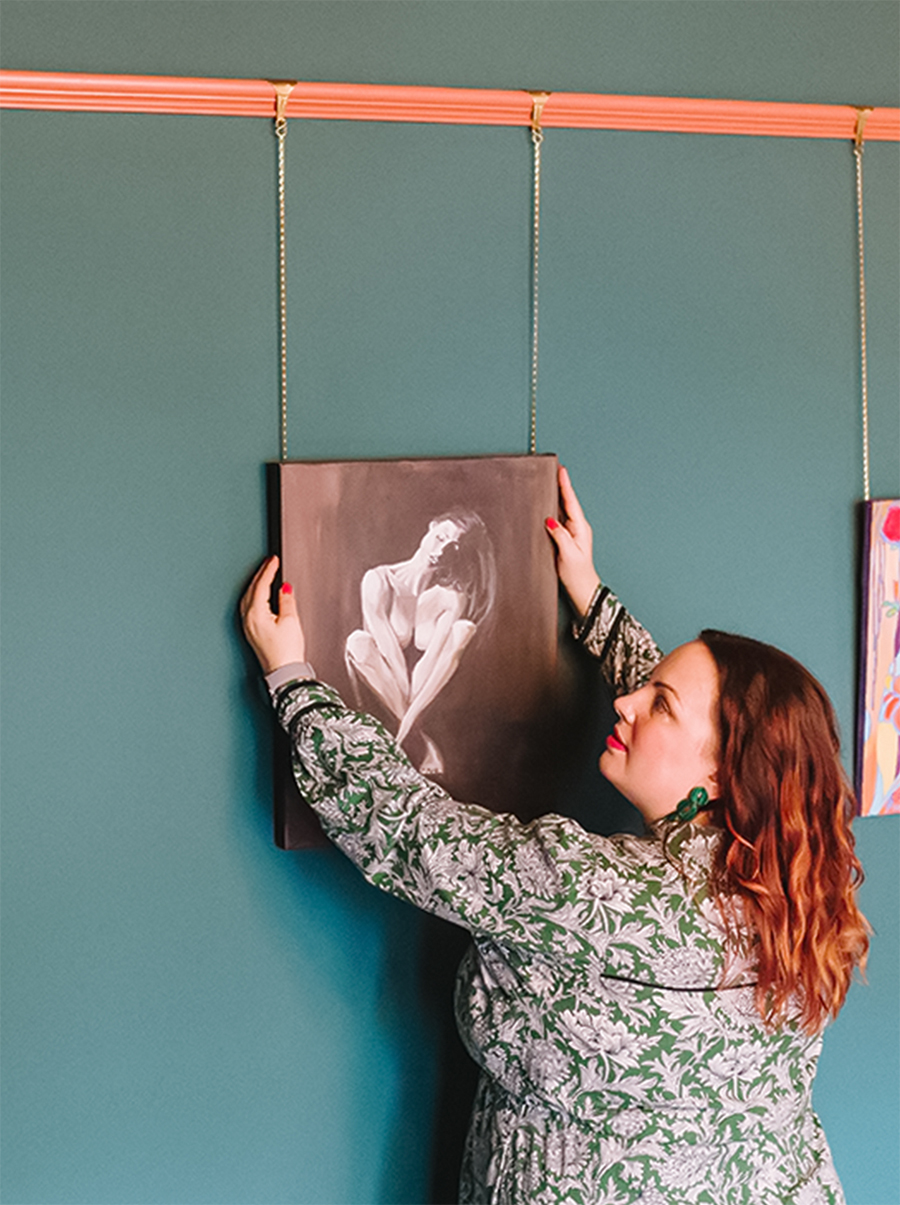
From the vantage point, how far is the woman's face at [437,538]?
5.88 ft

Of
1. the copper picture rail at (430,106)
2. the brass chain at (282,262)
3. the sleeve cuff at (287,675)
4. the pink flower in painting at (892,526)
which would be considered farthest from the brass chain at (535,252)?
the pink flower in painting at (892,526)

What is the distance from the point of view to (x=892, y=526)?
80.4 inches

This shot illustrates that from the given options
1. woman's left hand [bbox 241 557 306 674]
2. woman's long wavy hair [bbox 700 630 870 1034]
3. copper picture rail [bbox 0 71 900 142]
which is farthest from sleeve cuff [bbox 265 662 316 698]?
copper picture rail [bbox 0 71 900 142]

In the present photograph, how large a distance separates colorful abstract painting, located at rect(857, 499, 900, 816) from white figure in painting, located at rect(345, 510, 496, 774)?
2.06ft

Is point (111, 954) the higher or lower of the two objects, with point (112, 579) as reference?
lower

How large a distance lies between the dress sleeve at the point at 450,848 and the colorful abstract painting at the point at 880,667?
725 mm

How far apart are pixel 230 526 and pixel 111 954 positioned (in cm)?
59

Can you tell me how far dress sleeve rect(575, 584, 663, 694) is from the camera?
Answer: 6.11 feet

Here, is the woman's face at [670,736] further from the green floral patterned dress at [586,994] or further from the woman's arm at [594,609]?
the woman's arm at [594,609]

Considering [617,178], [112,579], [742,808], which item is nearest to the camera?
[742,808]

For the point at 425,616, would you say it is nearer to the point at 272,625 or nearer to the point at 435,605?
the point at 435,605

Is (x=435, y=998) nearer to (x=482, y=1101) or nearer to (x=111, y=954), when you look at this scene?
(x=482, y=1101)

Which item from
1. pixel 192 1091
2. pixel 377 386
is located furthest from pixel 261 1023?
pixel 377 386

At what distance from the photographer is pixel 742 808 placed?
1507 mm
